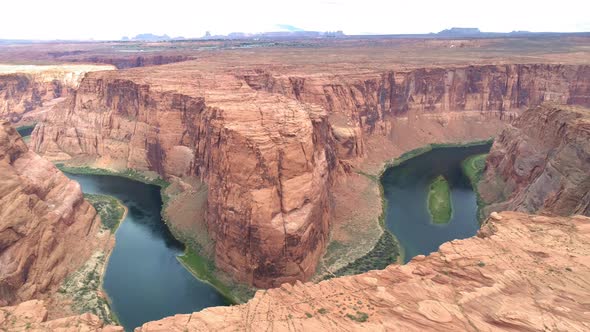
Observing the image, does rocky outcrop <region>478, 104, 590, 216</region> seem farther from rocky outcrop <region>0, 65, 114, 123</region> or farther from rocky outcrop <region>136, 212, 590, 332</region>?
rocky outcrop <region>0, 65, 114, 123</region>

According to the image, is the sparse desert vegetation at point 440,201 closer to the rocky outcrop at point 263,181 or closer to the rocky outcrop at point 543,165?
the rocky outcrop at point 543,165

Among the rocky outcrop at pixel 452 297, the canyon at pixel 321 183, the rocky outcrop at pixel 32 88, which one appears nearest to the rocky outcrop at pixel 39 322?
the canyon at pixel 321 183

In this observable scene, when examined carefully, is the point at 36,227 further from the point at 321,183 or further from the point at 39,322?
the point at 321,183

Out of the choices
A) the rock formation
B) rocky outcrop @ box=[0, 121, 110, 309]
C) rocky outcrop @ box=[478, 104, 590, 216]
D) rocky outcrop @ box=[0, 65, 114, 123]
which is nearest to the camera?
rocky outcrop @ box=[0, 121, 110, 309]

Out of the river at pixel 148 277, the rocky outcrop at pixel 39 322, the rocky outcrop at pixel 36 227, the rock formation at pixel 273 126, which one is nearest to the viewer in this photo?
the rocky outcrop at pixel 39 322

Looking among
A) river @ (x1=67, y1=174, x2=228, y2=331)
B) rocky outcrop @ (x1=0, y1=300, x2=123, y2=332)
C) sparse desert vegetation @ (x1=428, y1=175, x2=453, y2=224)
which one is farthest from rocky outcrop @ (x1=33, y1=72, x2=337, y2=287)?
rocky outcrop @ (x1=0, y1=300, x2=123, y2=332)

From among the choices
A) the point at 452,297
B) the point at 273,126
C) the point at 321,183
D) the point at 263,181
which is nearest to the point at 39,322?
the point at 263,181
